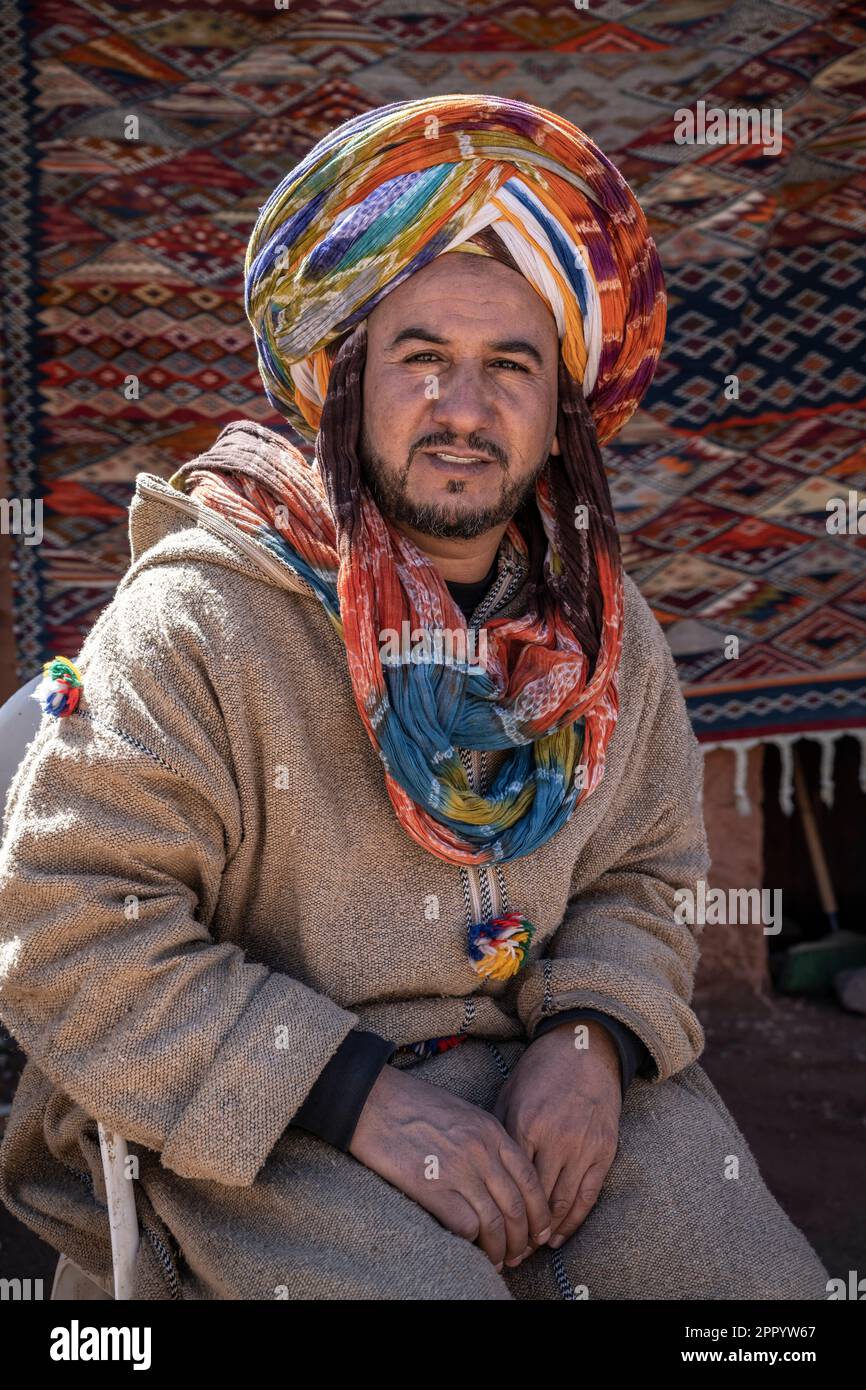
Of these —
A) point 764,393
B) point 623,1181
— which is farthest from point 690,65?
point 623,1181

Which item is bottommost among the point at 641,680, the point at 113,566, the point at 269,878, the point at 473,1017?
the point at 473,1017

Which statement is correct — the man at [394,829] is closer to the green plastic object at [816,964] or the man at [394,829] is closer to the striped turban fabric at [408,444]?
the striped turban fabric at [408,444]

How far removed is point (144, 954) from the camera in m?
1.91

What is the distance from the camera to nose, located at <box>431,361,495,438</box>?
220 centimetres

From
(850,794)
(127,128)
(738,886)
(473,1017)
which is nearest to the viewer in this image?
(473,1017)

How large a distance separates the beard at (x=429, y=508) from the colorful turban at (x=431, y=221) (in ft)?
0.69

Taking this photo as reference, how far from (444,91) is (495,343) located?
1731mm

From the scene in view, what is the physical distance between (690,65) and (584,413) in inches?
66.5

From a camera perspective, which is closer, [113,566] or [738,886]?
[113,566]

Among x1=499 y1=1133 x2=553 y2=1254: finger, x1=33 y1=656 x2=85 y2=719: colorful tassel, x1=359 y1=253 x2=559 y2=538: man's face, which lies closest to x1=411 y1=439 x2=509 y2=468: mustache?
x1=359 y1=253 x2=559 y2=538: man's face

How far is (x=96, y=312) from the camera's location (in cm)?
365

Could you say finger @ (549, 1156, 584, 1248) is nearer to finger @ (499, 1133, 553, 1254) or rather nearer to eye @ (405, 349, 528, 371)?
finger @ (499, 1133, 553, 1254)

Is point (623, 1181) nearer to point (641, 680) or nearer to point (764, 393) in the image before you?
point (641, 680)
